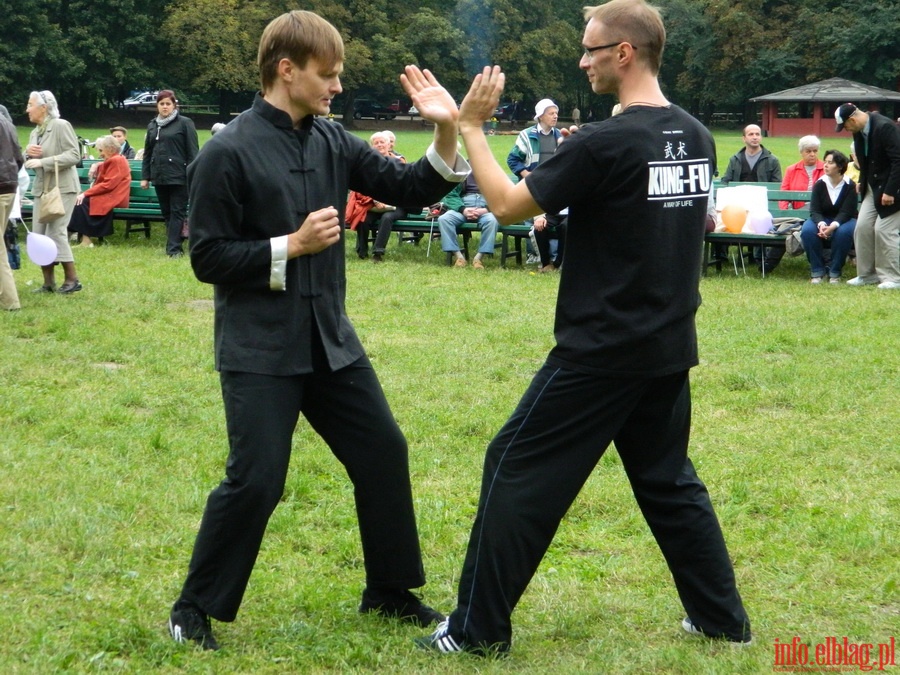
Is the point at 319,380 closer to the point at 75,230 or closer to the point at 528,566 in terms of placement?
the point at 528,566

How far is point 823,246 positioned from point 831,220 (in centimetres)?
32

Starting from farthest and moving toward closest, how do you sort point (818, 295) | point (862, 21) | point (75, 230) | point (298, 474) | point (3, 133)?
point (862, 21) < point (75, 230) < point (818, 295) < point (3, 133) < point (298, 474)

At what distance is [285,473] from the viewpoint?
12.7 feet

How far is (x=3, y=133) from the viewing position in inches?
404

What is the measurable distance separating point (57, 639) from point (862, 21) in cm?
6730

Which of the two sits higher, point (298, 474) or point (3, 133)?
point (3, 133)

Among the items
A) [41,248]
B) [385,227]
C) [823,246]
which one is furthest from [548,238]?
A: [41,248]

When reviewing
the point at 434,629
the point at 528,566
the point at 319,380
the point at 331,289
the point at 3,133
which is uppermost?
the point at 3,133

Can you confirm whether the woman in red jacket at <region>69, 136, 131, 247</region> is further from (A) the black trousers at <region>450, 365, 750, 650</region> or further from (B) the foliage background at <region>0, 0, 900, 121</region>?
(B) the foliage background at <region>0, 0, 900, 121</region>

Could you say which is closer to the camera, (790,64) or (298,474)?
(298,474)

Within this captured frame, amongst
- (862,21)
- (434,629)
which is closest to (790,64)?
(862,21)

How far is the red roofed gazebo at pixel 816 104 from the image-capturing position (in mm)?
58875

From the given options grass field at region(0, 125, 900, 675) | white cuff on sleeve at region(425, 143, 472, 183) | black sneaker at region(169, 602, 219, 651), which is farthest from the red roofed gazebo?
black sneaker at region(169, 602, 219, 651)

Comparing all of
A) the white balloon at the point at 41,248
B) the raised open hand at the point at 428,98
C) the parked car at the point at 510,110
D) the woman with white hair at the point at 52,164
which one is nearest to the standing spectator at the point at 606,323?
the raised open hand at the point at 428,98
